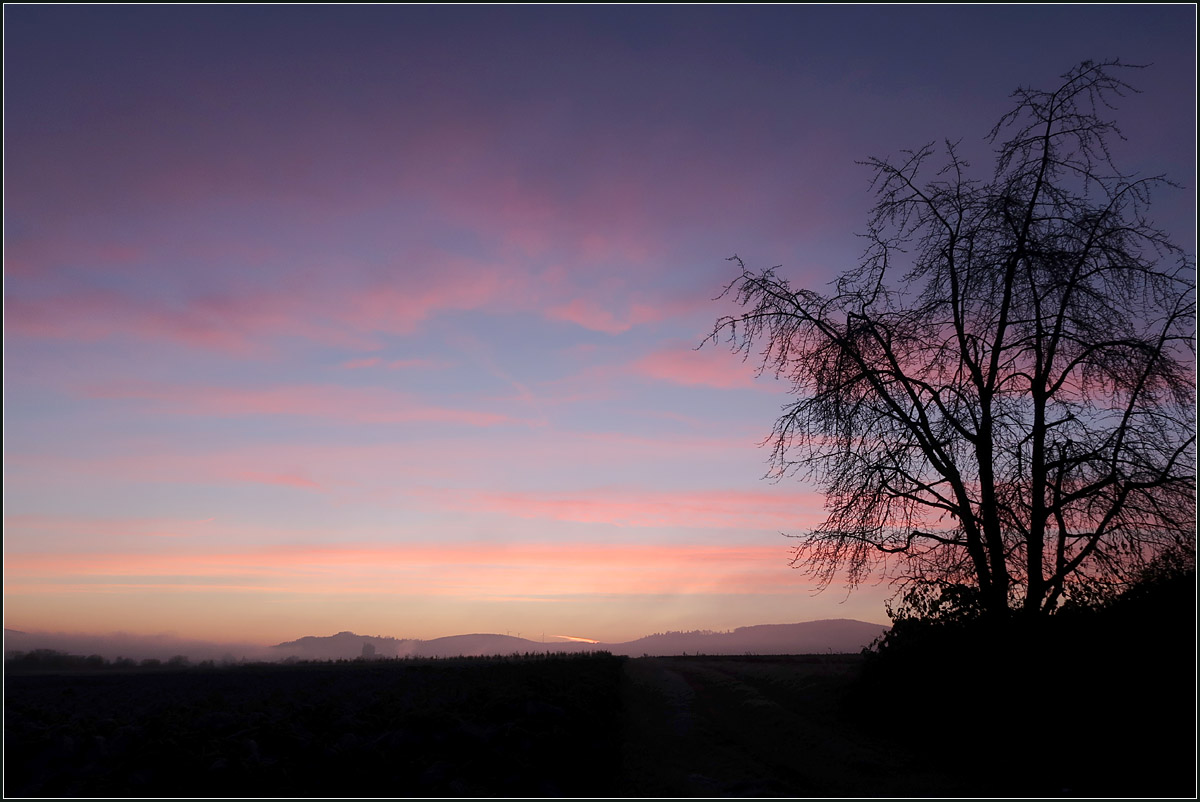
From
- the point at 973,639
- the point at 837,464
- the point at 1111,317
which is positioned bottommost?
the point at 973,639

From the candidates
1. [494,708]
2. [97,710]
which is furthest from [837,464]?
[97,710]

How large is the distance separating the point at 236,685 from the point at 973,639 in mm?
19556

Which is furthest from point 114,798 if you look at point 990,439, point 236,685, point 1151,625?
point 990,439

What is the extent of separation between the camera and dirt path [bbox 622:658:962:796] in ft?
35.5

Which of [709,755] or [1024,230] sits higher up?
[1024,230]

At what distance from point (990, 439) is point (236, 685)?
839 inches

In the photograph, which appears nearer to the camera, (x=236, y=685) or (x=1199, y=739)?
(x=1199, y=739)

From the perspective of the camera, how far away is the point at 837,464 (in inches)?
623

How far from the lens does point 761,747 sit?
13.4 metres

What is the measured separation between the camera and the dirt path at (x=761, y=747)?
426 inches

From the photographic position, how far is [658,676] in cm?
2628

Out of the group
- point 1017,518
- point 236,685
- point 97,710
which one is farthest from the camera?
point 236,685

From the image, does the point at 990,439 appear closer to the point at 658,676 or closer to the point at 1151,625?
the point at 1151,625

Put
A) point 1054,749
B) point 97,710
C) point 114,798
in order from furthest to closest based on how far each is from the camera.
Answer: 1. point 97,710
2. point 1054,749
3. point 114,798
